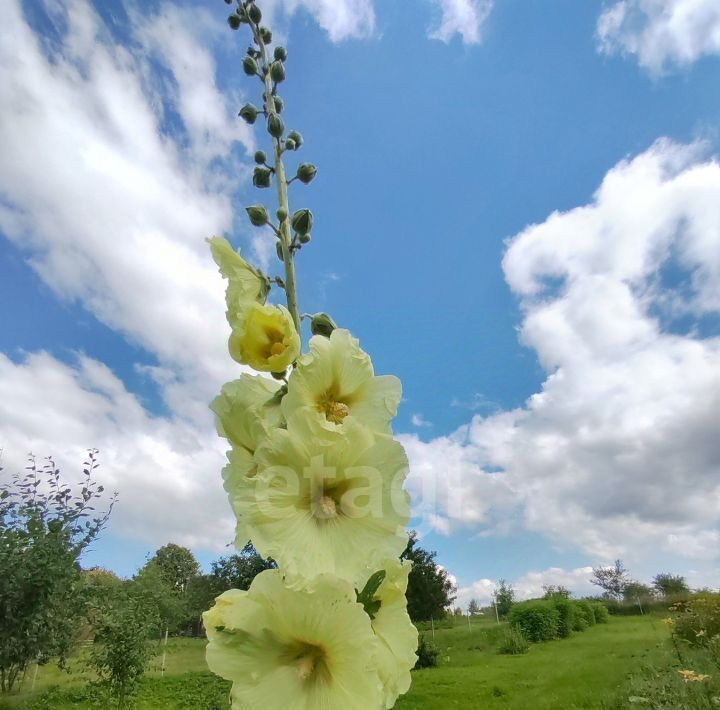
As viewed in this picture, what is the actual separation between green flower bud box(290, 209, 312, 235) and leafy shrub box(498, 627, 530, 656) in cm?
2540

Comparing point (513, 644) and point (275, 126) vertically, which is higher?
point (275, 126)

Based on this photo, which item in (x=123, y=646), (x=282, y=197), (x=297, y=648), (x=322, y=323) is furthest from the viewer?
(x=123, y=646)

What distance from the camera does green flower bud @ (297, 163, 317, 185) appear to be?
2611mm

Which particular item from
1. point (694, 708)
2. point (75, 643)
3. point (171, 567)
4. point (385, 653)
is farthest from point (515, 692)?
point (171, 567)

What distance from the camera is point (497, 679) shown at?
55.6 feet

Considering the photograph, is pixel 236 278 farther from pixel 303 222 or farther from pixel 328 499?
pixel 328 499

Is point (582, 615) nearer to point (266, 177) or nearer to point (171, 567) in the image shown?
point (171, 567)

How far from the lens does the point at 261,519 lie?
4.81ft

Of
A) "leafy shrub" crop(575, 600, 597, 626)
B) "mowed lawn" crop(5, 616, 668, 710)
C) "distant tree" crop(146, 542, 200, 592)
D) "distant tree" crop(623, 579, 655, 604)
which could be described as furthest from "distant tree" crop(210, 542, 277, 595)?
"distant tree" crop(623, 579, 655, 604)

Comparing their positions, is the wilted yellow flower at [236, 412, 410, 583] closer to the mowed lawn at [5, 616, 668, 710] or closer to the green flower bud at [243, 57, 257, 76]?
the green flower bud at [243, 57, 257, 76]

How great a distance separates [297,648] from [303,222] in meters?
1.60

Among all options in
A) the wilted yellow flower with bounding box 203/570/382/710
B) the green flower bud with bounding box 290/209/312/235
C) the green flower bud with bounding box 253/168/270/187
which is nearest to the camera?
the wilted yellow flower with bounding box 203/570/382/710

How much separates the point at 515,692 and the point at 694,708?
25.6ft

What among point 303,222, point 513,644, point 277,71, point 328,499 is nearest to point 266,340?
point 328,499
